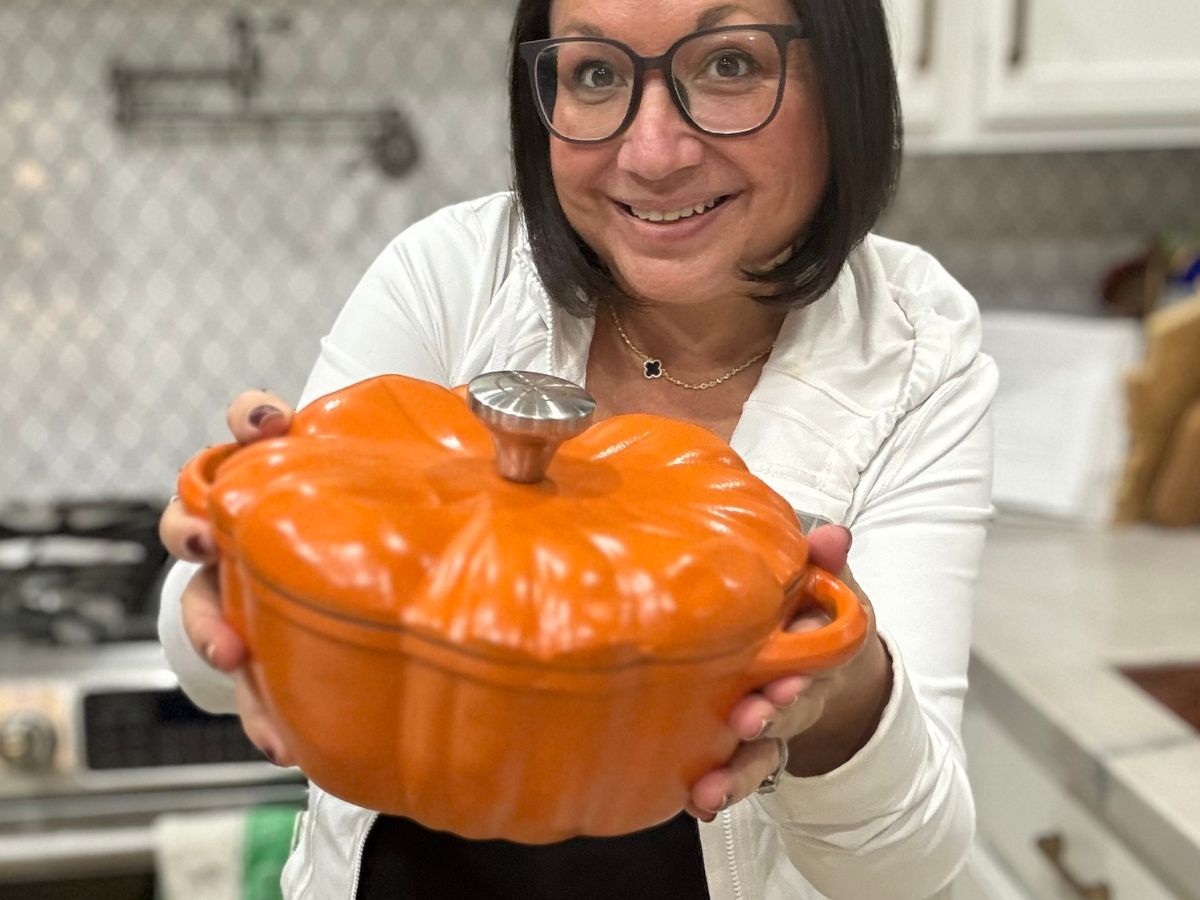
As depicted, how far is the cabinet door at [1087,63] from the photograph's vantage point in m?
1.54

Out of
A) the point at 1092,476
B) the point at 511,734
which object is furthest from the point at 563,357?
the point at 1092,476

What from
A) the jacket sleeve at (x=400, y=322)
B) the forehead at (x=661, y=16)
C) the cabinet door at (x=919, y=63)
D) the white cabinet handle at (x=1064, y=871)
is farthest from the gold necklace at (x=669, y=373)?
the cabinet door at (x=919, y=63)

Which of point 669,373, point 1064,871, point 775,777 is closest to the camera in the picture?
point 775,777

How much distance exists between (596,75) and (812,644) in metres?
0.40

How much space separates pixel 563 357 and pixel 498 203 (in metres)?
0.13

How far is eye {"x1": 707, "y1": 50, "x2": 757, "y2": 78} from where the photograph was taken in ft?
2.17

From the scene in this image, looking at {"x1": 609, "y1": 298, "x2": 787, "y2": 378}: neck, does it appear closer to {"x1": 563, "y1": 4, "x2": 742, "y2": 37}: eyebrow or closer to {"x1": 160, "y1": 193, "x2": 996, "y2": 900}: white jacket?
{"x1": 160, "y1": 193, "x2": 996, "y2": 900}: white jacket

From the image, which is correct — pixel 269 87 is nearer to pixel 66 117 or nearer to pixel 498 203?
pixel 66 117

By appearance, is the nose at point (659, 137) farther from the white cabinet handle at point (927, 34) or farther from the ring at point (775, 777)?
the white cabinet handle at point (927, 34)

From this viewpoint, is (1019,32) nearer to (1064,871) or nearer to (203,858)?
(1064,871)

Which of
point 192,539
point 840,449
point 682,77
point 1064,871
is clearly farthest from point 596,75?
point 1064,871

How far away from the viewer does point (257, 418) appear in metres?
0.46

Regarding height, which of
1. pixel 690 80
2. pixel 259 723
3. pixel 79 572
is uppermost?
pixel 690 80

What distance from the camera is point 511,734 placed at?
0.38 meters
